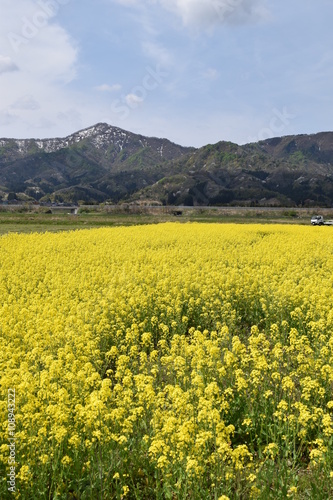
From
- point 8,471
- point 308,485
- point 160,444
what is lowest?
point 308,485

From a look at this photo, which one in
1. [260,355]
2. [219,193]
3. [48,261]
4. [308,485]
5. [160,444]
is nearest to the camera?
[160,444]

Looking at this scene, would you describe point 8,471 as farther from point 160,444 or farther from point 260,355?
point 260,355

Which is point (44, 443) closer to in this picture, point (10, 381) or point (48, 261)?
point (10, 381)

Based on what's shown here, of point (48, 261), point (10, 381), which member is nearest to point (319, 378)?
point (10, 381)

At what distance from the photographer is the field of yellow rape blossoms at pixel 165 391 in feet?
15.0

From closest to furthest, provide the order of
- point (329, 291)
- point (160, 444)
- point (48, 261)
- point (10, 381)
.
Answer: point (160, 444)
point (10, 381)
point (329, 291)
point (48, 261)

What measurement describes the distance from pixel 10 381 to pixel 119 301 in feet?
18.1

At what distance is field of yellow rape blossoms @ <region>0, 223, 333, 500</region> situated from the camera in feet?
15.0

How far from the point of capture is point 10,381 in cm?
581

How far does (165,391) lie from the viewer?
6129mm

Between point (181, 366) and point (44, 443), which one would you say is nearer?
point (44, 443)

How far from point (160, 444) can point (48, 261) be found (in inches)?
594

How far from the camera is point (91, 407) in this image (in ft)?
16.6

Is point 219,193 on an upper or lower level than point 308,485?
upper
